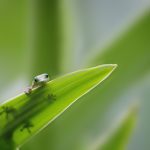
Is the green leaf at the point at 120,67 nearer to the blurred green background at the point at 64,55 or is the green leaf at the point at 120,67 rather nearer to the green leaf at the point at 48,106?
the blurred green background at the point at 64,55

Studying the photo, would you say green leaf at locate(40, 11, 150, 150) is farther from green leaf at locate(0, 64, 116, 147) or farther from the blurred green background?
green leaf at locate(0, 64, 116, 147)

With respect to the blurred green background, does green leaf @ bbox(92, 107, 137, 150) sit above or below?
below

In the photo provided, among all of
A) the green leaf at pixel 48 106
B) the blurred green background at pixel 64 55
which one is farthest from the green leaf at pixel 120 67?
the green leaf at pixel 48 106

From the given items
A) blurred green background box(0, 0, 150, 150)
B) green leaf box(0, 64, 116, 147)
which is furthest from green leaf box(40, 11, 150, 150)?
green leaf box(0, 64, 116, 147)

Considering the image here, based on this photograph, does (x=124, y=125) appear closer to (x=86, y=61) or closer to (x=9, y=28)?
(x=86, y=61)

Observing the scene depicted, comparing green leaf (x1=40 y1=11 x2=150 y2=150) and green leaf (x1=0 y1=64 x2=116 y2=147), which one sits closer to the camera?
green leaf (x1=0 y1=64 x2=116 y2=147)

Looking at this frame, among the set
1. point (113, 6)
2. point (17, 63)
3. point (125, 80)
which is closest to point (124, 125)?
point (125, 80)
